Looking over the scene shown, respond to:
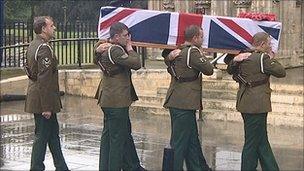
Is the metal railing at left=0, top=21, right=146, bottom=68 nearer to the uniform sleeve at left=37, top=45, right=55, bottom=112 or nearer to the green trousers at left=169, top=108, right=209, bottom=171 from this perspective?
the uniform sleeve at left=37, top=45, right=55, bottom=112

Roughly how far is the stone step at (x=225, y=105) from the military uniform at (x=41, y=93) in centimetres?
583

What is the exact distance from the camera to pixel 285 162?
30.4 feet

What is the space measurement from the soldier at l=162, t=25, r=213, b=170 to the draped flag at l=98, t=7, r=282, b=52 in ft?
1.96

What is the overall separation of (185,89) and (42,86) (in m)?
1.74

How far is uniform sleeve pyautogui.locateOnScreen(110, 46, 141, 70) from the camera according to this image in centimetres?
746

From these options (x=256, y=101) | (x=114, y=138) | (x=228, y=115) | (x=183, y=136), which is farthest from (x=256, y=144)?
(x=228, y=115)

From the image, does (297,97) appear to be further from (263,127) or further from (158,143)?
(263,127)

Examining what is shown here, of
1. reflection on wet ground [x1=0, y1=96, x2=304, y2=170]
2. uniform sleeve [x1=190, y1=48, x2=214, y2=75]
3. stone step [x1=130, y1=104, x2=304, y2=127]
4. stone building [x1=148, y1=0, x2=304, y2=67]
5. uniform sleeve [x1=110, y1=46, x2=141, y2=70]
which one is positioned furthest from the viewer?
stone building [x1=148, y1=0, x2=304, y2=67]

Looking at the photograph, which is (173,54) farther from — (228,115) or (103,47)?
(228,115)

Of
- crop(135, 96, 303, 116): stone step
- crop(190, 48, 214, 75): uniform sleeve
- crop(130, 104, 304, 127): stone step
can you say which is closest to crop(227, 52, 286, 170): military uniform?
crop(190, 48, 214, 75): uniform sleeve

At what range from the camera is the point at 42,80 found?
308 inches

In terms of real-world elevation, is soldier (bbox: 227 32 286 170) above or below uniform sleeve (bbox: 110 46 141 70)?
→ below

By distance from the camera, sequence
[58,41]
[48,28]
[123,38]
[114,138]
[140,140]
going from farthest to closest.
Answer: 1. [58,41]
2. [140,140]
3. [48,28]
4. [114,138]
5. [123,38]

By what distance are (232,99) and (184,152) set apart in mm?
6176
